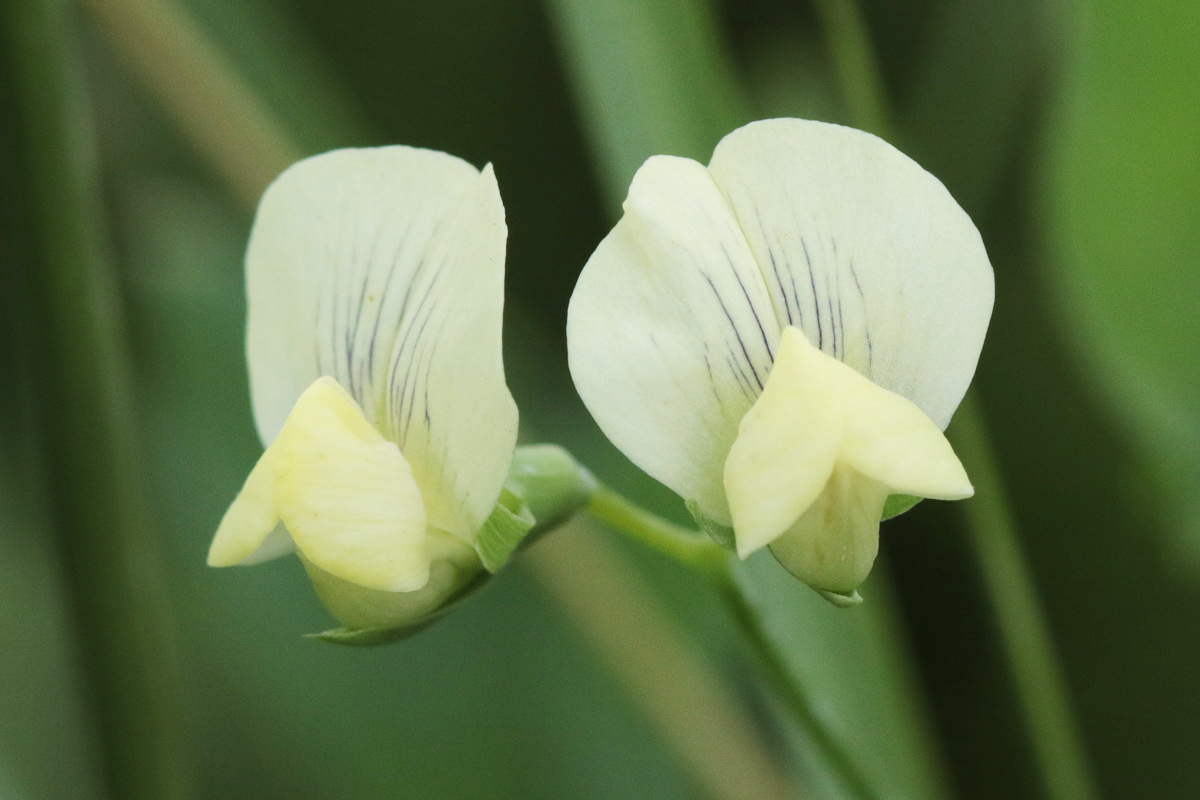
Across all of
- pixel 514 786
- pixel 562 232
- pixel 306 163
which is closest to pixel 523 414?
pixel 562 232

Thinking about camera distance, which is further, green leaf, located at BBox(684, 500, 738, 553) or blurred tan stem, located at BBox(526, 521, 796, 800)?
blurred tan stem, located at BBox(526, 521, 796, 800)

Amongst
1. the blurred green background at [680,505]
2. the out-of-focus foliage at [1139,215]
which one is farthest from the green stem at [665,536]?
the out-of-focus foliage at [1139,215]

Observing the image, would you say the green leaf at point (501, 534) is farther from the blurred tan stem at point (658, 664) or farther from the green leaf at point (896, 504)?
the blurred tan stem at point (658, 664)

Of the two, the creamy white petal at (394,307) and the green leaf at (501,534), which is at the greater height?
the creamy white petal at (394,307)

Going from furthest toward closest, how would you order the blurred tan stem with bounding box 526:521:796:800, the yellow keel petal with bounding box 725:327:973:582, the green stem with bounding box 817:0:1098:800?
1. the blurred tan stem with bounding box 526:521:796:800
2. the green stem with bounding box 817:0:1098:800
3. the yellow keel petal with bounding box 725:327:973:582

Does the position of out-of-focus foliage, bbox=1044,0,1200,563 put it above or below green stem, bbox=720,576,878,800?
above

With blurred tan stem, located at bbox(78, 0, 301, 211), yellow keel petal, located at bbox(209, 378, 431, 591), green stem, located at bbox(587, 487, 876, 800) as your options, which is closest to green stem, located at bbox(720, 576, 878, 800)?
green stem, located at bbox(587, 487, 876, 800)

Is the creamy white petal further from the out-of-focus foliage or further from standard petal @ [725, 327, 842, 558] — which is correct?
the out-of-focus foliage
